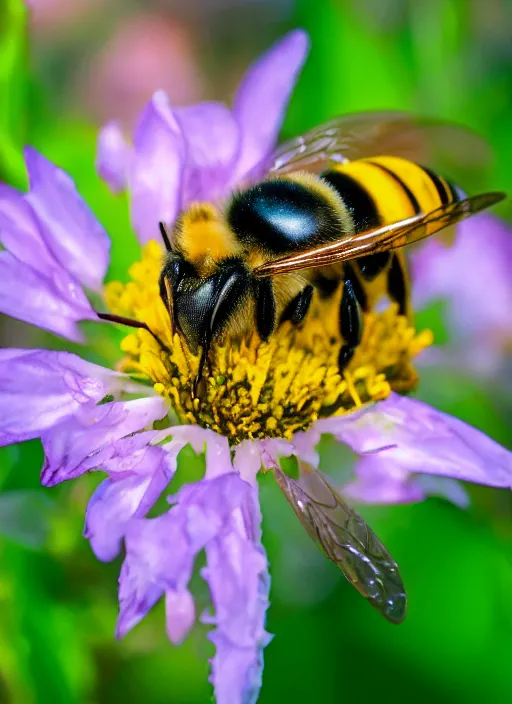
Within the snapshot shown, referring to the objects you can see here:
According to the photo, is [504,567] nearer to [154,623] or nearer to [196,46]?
[154,623]

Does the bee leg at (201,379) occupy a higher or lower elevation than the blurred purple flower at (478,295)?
higher

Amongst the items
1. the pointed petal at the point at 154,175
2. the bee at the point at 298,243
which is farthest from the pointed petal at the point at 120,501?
the pointed petal at the point at 154,175

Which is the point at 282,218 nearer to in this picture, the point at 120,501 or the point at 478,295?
the point at 120,501

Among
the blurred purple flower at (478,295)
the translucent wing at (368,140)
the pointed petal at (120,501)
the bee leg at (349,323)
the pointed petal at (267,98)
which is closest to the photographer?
the pointed petal at (120,501)

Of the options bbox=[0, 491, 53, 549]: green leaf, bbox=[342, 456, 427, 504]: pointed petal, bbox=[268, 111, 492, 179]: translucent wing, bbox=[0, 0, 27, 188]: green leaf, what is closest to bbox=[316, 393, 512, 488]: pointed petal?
bbox=[342, 456, 427, 504]: pointed petal

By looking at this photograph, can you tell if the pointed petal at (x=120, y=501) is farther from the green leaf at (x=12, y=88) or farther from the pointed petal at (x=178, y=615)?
the green leaf at (x=12, y=88)

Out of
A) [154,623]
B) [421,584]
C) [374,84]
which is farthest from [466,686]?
[374,84]

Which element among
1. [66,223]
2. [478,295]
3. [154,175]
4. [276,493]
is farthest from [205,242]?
[478,295]

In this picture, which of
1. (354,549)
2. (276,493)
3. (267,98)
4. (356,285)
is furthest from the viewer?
(276,493)
